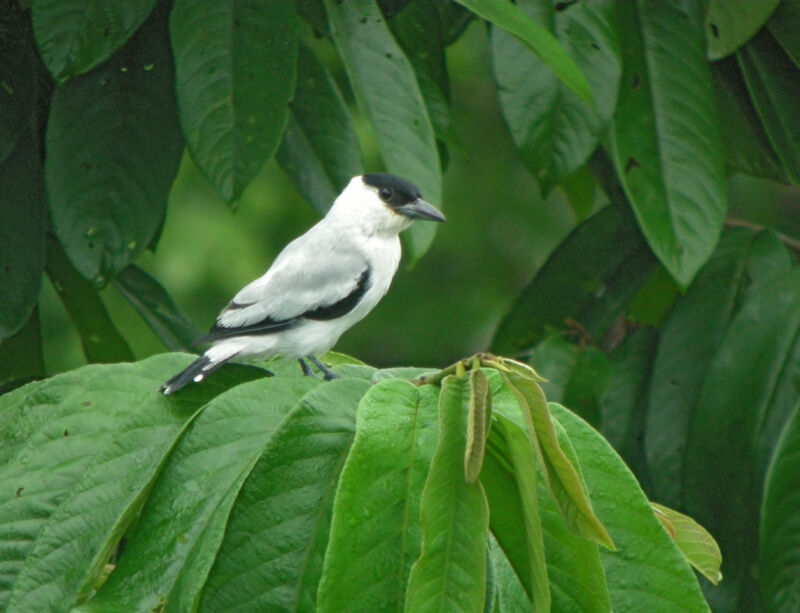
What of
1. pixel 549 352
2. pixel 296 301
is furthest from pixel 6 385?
pixel 549 352

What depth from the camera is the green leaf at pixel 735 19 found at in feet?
9.23

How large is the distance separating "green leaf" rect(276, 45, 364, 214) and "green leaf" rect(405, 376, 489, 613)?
1.57 metres

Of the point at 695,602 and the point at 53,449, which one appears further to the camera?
the point at 53,449

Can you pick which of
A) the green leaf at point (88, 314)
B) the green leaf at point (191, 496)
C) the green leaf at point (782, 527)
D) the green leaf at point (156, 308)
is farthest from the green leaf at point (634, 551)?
the green leaf at point (88, 314)

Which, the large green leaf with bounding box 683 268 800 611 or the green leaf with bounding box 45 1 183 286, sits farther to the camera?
the large green leaf with bounding box 683 268 800 611

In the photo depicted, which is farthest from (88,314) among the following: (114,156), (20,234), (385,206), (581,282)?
(581,282)

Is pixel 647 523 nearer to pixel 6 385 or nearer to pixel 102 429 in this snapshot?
pixel 102 429

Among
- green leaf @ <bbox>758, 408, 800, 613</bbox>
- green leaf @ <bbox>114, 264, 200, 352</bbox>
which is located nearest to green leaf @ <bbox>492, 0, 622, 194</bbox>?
green leaf @ <bbox>758, 408, 800, 613</bbox>

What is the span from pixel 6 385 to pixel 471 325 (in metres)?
5.59

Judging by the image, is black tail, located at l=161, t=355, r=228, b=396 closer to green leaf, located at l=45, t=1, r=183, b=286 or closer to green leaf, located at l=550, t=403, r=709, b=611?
green leaf, located at l=550, t=403, r=709, b=611

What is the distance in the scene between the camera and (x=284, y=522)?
1.32m

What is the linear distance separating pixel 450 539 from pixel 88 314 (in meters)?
1.83

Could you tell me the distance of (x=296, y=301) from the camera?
2.64 metres

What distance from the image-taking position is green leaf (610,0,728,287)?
2514mm
